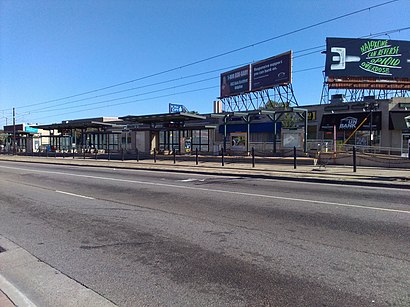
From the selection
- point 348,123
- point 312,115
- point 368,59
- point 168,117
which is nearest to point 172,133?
point 168,117

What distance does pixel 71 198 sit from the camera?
1089 centimetres

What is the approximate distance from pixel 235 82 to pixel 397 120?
73.5 ft

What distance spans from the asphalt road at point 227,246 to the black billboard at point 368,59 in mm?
28935

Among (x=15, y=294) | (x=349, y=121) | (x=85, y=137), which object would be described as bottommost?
(x=15, y=294)

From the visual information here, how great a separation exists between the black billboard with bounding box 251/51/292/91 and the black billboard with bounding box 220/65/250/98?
143cm

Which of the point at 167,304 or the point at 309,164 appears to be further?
the point at 309,164

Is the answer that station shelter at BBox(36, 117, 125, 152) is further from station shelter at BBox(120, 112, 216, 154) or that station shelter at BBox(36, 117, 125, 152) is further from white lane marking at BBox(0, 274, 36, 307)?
white lane marking at BBox(0, 274, 36, 307)

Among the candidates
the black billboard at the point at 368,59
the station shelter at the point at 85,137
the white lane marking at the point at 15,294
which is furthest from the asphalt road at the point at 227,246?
the station shelter at the point at 85,137

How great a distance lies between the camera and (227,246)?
5652 mm

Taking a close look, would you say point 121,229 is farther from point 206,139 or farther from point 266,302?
point 206,139

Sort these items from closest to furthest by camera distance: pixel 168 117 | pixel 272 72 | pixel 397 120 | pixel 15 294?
pixel 15 294, pixel 397 120, pixel 168 117, pixel 272 72

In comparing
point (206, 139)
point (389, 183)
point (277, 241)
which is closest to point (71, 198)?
point (277, 241)

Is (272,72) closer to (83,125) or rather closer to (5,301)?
(83,125)

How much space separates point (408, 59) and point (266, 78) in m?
15.0
